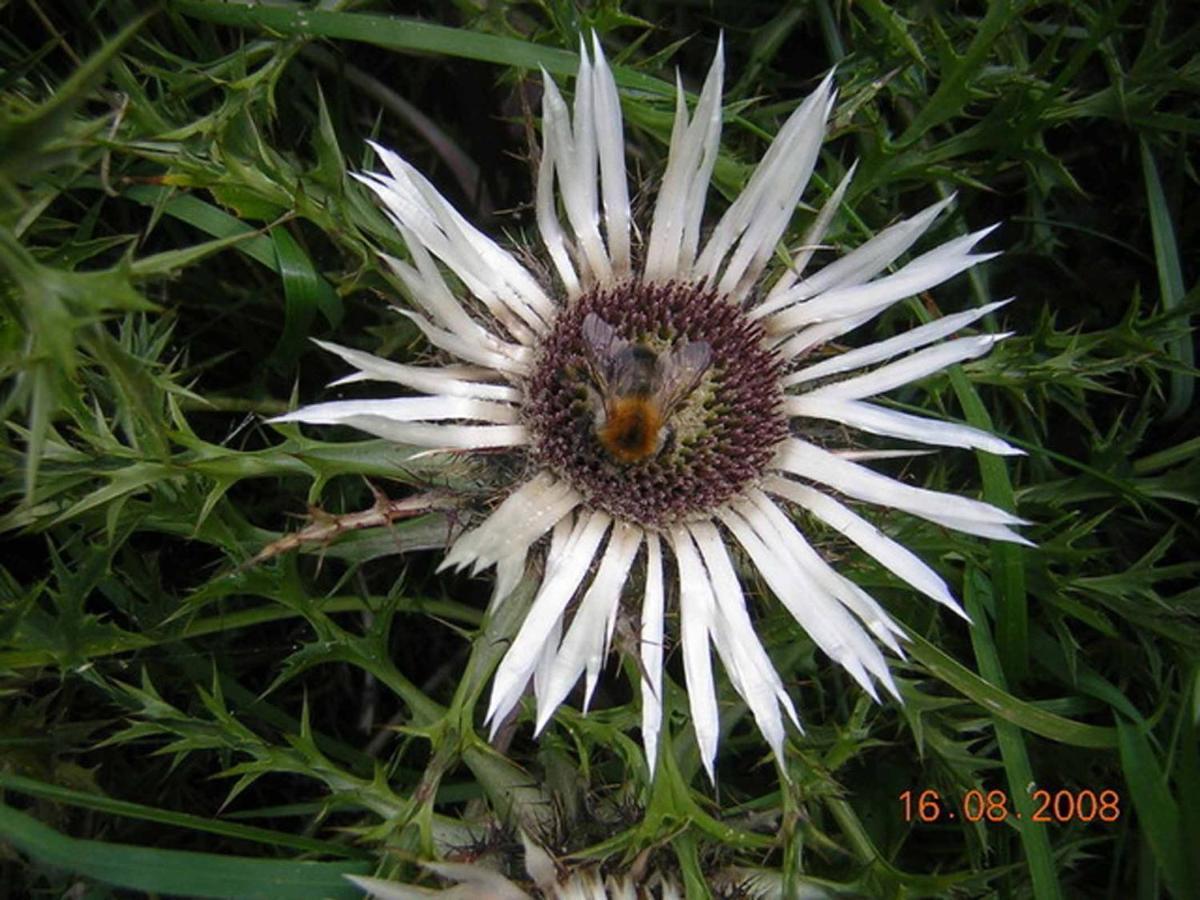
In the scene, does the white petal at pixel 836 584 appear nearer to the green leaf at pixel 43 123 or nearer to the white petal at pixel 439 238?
the white petal at pixel 439 238

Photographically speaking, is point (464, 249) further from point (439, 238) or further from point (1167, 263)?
point (1167, 263)

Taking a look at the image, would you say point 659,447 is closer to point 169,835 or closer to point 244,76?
point 244,76

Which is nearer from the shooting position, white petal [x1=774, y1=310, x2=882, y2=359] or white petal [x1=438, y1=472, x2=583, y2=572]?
white petal [x1=438, y1=472, x2=583, y2=572]

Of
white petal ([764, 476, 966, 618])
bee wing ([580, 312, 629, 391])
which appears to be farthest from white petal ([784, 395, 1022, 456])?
bee wing ([580, 312, 629, 391])

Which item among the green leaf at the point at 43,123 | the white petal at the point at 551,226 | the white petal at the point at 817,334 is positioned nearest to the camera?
the green leaf at the point at 43,123

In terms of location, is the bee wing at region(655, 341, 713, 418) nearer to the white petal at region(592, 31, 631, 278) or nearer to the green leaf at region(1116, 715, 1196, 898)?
the white petal at region(592, 31, 631, 278)

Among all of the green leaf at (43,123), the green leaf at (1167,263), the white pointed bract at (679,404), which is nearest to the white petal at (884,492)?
the white pointed bract at (679,404)

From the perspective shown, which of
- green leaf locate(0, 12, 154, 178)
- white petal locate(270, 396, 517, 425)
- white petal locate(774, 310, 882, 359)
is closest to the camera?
green leaf locate(0, 12, 154, 178)

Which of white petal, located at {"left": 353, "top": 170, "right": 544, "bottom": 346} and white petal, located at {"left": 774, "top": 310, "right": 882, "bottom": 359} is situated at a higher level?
white petal, located at {"left": 774, "top": 310, "right": 882, "bottom": 359}
